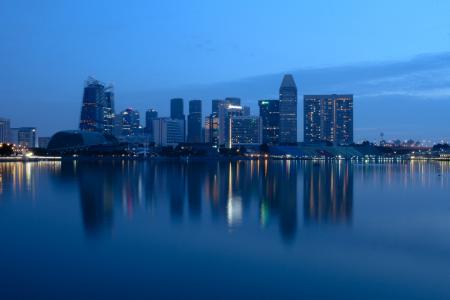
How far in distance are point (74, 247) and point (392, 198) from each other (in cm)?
1596

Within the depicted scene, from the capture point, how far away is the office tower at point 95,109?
14112 centimetres

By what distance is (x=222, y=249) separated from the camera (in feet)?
37.5

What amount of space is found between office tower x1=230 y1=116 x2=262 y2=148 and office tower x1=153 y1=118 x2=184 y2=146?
62.2 ft

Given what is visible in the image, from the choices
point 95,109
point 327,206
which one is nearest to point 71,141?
point 95,109

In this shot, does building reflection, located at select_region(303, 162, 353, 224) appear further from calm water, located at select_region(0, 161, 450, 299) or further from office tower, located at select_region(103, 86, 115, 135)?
office tower, located at select_region(103, 86, 115, 135)

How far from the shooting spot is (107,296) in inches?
310

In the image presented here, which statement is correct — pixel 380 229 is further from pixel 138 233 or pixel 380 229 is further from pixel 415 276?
pixel 138 233

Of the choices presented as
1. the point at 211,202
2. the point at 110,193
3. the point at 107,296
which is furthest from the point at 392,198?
the point at 107,296

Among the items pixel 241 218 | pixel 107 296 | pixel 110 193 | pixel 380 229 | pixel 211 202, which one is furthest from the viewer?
pixel 110 193

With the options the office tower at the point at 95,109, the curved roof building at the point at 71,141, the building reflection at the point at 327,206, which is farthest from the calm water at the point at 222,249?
the office tower at the point at 95,109

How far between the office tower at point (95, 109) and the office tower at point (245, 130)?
114 ft

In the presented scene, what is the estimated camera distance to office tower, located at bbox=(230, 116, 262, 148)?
152m

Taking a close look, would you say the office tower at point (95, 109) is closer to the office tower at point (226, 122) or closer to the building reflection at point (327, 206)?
the office tower at point (226, 122)

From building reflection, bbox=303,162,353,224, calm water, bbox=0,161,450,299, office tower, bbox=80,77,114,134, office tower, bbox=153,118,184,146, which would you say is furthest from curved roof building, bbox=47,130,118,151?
calm water, bbox=0,161,450,299
